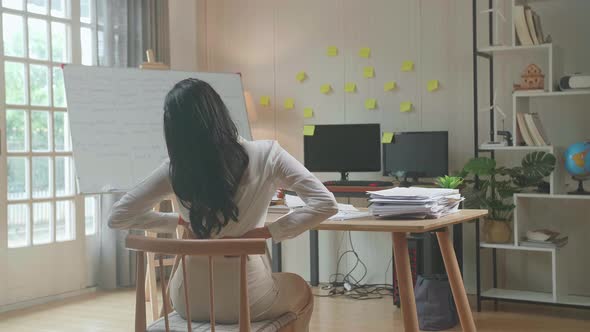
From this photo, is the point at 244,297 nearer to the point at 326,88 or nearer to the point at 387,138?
the point at 387,138

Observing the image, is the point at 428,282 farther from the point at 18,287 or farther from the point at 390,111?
the point at 18,287

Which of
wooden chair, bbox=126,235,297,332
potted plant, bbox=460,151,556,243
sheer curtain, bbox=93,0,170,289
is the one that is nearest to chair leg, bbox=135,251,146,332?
wooden chair, bbox=126,235,297,332

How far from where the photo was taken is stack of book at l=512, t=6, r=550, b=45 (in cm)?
437

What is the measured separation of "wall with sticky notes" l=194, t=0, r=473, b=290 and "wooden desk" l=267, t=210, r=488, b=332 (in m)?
2.32

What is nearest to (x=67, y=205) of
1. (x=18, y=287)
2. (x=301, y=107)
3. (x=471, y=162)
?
(x=18, y=287)

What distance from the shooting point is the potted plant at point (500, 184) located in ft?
14.2

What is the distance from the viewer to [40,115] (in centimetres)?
495

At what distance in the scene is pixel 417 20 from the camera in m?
5.17

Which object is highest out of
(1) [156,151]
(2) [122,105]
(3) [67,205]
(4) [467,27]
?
(4) [467,27]

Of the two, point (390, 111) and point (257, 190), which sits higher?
point (390, 111)

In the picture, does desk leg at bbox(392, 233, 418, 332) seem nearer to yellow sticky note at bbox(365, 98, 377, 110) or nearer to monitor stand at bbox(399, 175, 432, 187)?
monitor stand at bbox(399, 175, 432, 187)

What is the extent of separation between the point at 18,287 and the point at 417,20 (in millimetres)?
3164

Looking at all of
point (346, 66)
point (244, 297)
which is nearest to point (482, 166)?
point (346, 66)

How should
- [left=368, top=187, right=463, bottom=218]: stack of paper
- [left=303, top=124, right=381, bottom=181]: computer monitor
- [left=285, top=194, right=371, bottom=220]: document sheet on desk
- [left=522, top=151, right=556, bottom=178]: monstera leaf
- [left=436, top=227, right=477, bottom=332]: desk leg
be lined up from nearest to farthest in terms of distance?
1. [left=368, top=187, right=463, bottom=218]: stack of paper
2. [left=285, top=194, right=371, bottom=220]: document sheet on desk
3. [left=436, top=227, right=477, bottom=332]: desk leg
4. [left=522, top=151, right=556, bottom=178]: monstera leaf
5. [left=303, top=124, right=381, bottom=181]: computer monitor
